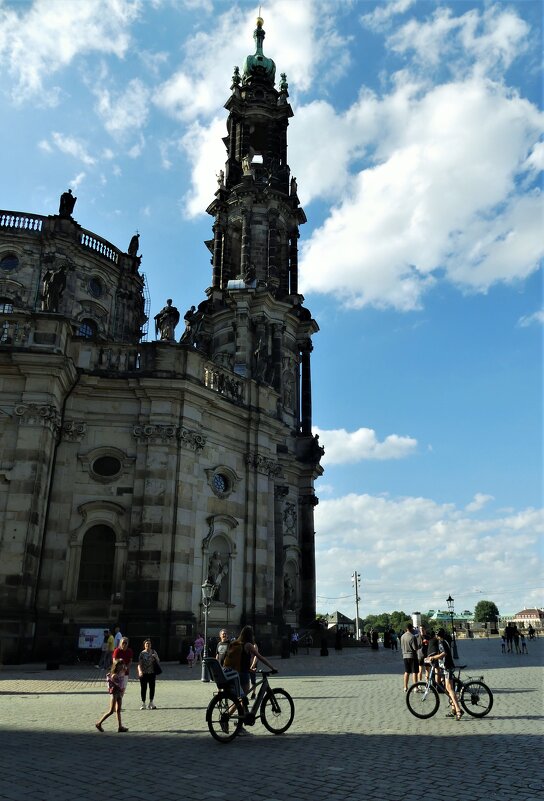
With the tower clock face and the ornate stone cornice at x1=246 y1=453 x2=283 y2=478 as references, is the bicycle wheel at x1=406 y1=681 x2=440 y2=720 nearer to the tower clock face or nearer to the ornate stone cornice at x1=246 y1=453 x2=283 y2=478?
the tower clock face

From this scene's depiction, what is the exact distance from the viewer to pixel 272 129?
54094mm

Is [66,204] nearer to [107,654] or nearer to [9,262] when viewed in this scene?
[9,262]

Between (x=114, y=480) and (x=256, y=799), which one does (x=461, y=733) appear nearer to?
(x=256, y=799)

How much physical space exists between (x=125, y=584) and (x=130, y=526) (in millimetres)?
2240

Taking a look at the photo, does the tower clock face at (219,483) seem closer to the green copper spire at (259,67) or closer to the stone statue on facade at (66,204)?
the stone statue on facade at (66,204)

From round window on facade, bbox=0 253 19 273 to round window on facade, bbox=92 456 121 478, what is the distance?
14812 millimetres

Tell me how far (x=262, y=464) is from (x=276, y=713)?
2125 centimetres

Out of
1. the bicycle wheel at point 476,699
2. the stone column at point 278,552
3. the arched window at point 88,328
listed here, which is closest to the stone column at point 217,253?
the arched window at point 88,328

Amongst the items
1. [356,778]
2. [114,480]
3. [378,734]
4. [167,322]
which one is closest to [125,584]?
[114,480]

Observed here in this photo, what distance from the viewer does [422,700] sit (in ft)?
42.0

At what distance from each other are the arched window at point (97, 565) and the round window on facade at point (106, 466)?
7.13 feet

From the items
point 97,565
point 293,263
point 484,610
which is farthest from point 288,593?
point 484,610

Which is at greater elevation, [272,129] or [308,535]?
[272,129]

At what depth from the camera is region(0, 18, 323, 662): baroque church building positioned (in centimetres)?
2462
